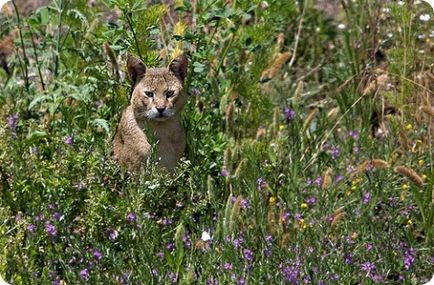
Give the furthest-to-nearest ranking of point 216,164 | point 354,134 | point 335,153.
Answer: point 354,134, point 335,153, point 216,164

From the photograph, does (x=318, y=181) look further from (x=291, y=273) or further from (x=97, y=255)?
(x=97, y=255)

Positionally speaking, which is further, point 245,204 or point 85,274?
point 245,204

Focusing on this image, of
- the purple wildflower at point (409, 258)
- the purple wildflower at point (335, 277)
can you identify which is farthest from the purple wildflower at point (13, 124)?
the purple wildflower at point (409, 258)

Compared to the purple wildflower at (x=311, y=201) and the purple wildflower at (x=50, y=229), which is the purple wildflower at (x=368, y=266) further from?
the purple wildflower at (x=50, y=229)

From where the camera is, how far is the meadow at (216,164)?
458cm

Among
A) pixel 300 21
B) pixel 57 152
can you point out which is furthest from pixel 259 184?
pixel 300 21

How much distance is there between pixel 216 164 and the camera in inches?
217

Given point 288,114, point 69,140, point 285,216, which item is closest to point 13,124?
point 69,140

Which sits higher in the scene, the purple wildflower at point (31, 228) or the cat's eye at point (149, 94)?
the cat's eye at point (149, 94)

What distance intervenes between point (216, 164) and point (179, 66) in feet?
1.78

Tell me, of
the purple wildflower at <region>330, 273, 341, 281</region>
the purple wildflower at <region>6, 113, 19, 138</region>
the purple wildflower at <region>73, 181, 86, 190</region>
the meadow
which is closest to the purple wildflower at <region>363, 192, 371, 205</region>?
the meadow

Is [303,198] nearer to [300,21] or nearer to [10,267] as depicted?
[10,267]

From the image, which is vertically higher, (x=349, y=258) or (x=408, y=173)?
(x=408, y=173)

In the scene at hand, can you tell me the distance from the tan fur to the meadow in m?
0.10
